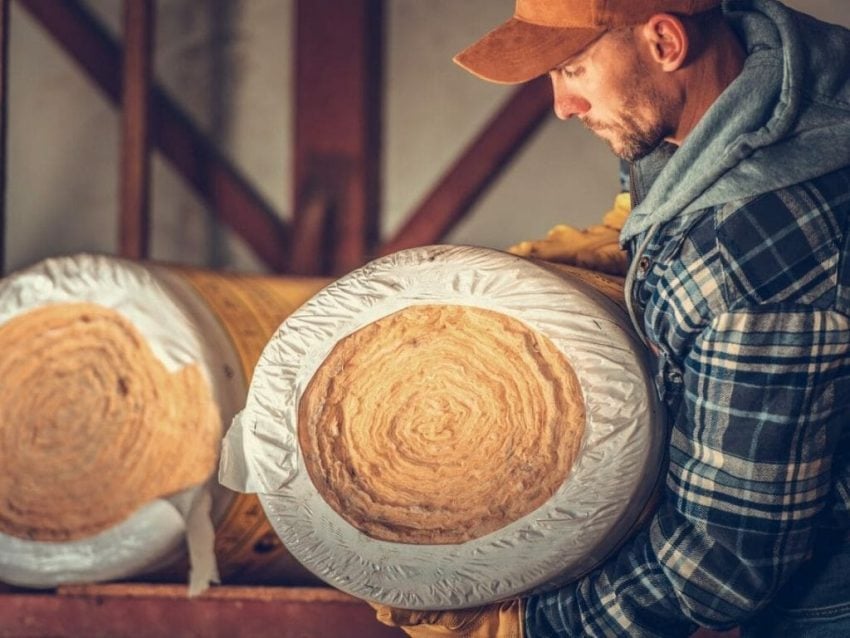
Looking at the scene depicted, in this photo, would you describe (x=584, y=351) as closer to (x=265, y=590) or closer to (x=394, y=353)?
(x=394, y=353)

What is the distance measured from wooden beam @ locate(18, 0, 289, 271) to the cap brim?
2.65 m

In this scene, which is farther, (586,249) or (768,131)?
(586,249)

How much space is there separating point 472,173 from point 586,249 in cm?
205

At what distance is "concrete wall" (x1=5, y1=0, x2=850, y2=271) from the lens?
4.30 meters

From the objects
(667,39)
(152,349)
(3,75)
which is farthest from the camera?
(3,75)

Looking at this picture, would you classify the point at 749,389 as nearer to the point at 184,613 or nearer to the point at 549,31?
the point at 549,31

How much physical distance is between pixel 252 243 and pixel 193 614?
233cm

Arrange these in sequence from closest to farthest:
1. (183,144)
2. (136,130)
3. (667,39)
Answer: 1. (667,39)
2. (136,130)
3. (183,144)

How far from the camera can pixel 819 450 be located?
1.66 meters

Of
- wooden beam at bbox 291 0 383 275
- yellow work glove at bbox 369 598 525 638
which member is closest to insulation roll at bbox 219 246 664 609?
yellow work glove at bbox 369 598 525 638

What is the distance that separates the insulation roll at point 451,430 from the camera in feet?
5.80

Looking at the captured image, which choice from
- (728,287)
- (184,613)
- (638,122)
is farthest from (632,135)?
(184,613)

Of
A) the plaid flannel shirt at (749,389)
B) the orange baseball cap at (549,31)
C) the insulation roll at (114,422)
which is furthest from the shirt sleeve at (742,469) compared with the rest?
the insulation roll at (114,422)

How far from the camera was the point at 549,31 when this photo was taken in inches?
70.3
